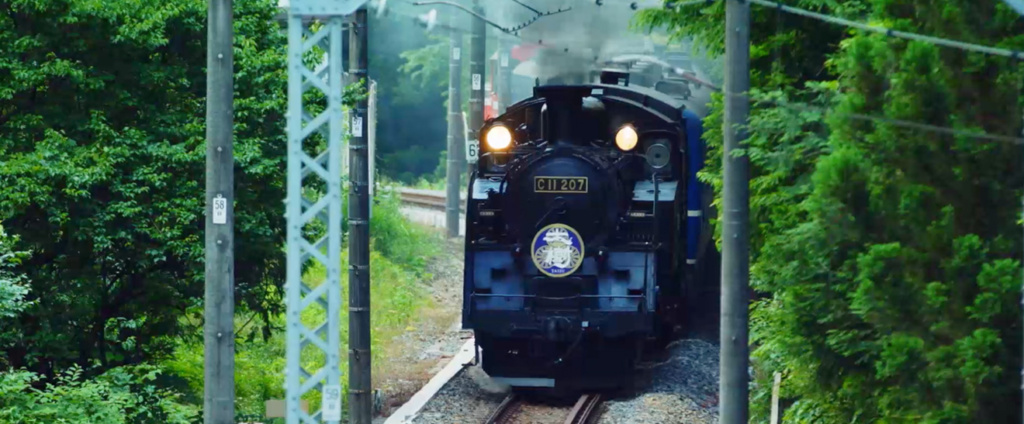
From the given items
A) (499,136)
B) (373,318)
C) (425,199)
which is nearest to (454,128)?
(425,199)

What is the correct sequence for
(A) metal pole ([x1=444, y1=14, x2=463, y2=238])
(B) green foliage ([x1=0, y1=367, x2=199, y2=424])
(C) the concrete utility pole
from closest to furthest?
(B) green foliage ([x1=0, y1=367, x2=199, y2=424])
(A) metal pole ([x1=444, y1=14, x2=463, y2=238])
(C) the concrete utility pole

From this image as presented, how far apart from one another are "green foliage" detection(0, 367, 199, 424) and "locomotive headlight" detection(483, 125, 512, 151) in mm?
4834

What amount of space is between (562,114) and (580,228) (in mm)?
1445

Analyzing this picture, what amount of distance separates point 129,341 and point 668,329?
670cm

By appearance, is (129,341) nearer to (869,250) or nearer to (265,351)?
(265,351)

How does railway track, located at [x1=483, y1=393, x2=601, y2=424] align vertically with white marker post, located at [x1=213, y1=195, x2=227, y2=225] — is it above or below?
below

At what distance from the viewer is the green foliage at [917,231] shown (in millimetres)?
9891

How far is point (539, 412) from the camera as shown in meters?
16.8

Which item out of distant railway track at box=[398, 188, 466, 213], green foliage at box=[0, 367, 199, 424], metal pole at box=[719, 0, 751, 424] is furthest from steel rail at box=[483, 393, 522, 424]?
distant railway track at box=[398, 188, 466, 213]

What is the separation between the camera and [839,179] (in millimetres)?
10508

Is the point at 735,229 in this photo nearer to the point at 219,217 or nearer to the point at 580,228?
the point at 219,217

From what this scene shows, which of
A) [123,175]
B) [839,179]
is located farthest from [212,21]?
[839,179]

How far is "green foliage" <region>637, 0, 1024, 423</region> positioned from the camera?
9.89 meters

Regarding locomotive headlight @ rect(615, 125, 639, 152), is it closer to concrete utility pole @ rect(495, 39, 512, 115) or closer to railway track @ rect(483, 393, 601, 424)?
railway track @ rect(483, 393, 601, 424)
